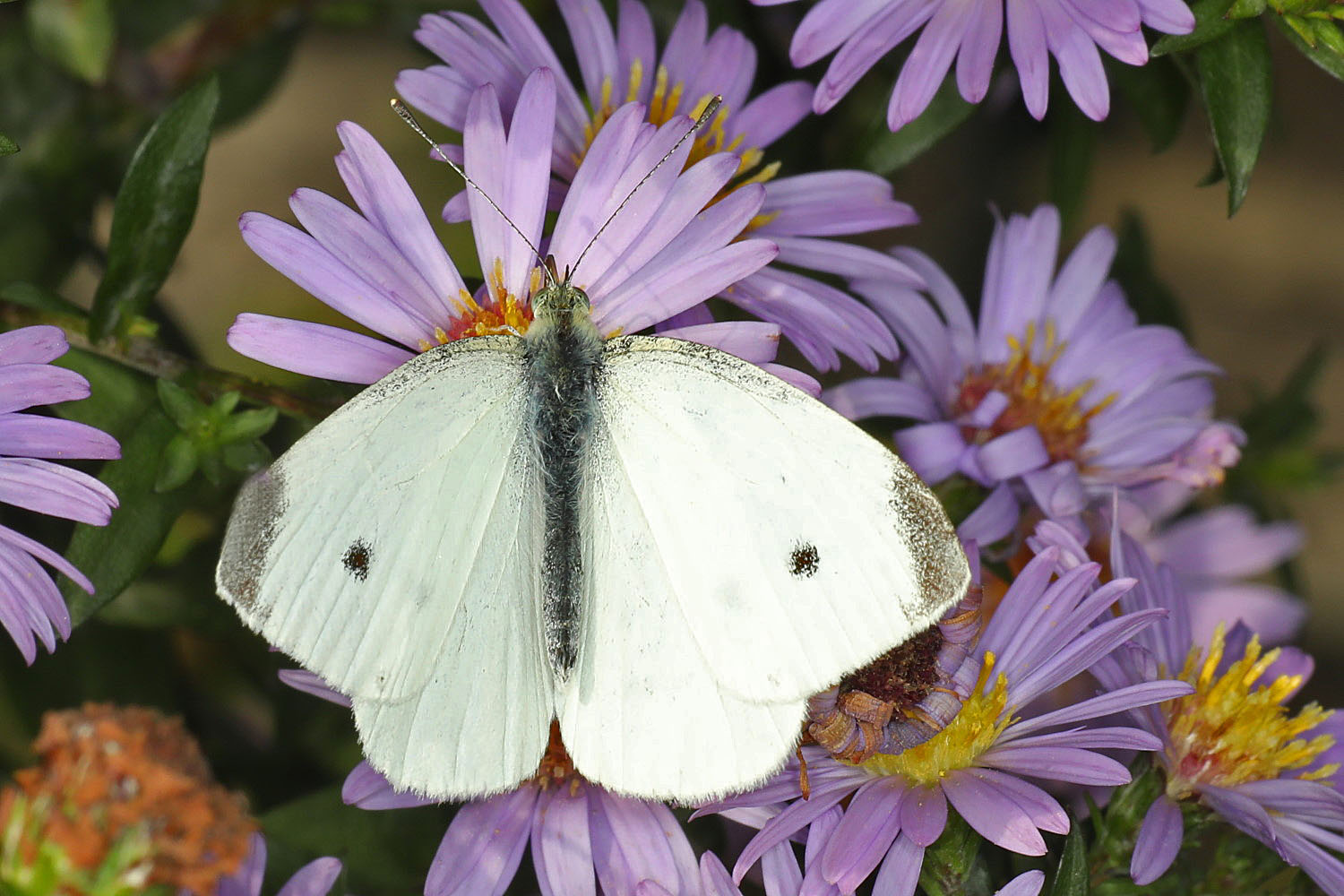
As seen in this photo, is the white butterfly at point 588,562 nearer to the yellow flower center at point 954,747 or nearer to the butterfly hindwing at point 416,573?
the butterfly hindwing at point 416,573

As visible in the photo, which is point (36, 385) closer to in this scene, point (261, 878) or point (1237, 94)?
point (261, 878)

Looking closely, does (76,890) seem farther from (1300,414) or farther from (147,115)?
(1300,414)

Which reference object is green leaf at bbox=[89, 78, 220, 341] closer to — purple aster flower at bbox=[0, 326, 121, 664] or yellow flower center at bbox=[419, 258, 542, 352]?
purple aster flower at bbox=[0, 326, 121, 664]

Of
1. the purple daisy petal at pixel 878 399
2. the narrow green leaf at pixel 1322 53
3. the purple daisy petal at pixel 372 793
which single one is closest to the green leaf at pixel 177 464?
the purple daisy petal at pixel 372 793

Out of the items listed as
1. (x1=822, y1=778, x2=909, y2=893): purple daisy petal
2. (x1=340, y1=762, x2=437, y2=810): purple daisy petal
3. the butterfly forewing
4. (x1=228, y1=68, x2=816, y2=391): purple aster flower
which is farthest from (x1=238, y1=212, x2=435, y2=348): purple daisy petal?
(x1=822, y1=778, x2=909, y2=893): purple daisy petal

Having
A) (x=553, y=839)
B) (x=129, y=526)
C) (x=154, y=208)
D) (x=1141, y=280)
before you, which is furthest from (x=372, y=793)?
(x=1141, y=280)

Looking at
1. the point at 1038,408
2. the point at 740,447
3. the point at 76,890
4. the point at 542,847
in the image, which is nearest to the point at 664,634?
the point at 740,447
